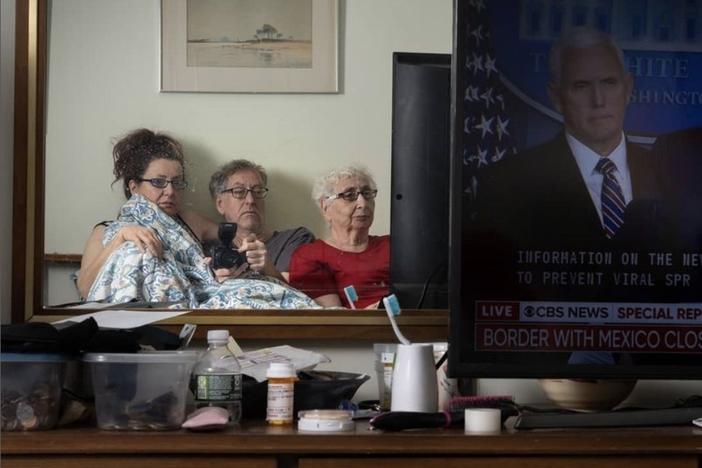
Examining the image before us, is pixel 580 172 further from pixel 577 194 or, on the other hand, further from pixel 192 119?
pixel 192 119

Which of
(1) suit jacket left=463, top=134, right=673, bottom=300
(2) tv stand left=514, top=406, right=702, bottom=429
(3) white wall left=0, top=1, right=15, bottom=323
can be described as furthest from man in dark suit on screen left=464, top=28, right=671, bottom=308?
(3) white wall left=0, top=1, right=15, bottom=323

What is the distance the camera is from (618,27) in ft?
6.65

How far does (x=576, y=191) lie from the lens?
6.61 feet

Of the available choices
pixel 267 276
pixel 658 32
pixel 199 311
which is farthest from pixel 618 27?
pixel 199 311

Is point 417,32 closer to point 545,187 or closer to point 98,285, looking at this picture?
point 545,187

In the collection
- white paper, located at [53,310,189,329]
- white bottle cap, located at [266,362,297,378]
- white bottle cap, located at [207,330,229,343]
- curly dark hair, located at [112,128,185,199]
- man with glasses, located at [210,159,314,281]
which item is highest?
curly dark hair, located at [112,128,185,199]

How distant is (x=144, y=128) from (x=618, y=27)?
905mm

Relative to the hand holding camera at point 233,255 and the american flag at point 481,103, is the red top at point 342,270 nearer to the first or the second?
the hand holding camera at point 233,255

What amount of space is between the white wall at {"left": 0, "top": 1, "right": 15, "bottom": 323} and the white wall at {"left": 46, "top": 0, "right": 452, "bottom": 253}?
0.25ft

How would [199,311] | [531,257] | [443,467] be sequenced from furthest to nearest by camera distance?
[199,311], [531,257], [443,467]

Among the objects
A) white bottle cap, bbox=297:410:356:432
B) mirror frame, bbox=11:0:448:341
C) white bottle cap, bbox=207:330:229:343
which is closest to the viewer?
white bottle cap, bbox=297:410:356:432

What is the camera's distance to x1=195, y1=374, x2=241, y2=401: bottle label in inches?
75.8

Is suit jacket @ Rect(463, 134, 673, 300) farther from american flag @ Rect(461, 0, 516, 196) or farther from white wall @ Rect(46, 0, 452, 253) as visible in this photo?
white wall @ Rect(46, 0, 452, 253)

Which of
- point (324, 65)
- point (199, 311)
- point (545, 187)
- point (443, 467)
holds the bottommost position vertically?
point (443, 467)
